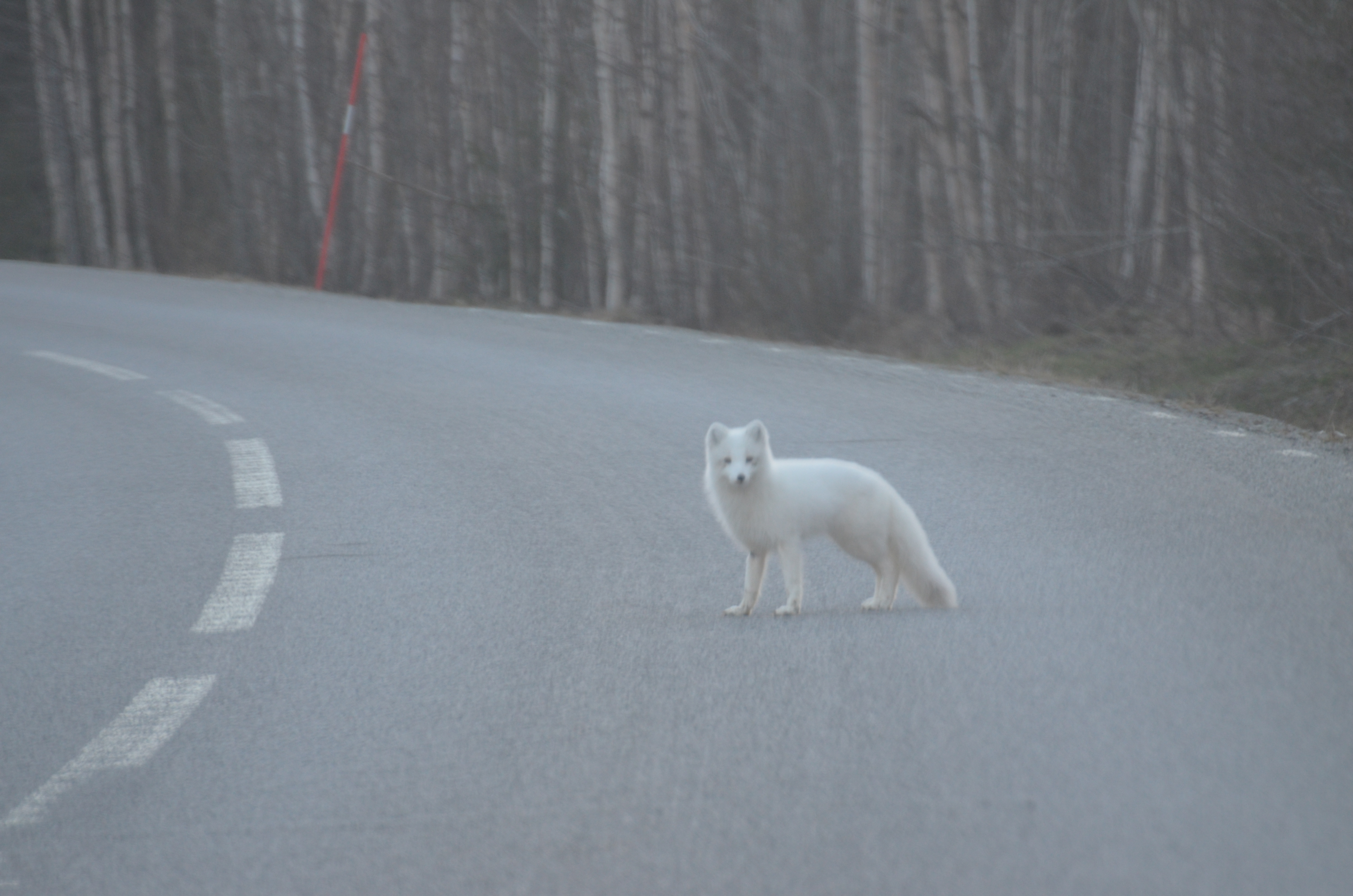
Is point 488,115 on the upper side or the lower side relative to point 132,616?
upper

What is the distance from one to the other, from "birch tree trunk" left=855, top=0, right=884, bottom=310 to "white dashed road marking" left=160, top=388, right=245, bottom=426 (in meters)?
8.35

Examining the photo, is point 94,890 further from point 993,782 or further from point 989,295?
point 989,295

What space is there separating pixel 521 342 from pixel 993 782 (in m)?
12.1

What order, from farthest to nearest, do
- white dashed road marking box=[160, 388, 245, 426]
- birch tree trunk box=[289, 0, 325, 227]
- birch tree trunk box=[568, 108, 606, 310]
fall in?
birch tree trunk box=[289, 0, 325, 227] < birch tree trunk box=[568, 108, 606, 310] < white dashed road marking box=[160, 388, 245, 426]

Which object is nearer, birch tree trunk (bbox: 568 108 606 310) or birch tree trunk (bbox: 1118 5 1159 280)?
birch tree trunk (bbox: 1118 5 1159 280)

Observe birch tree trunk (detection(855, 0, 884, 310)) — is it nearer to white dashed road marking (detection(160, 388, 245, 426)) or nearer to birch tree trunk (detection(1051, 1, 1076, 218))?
birch tree trunk (detection(1051, 1, 1076, 218))

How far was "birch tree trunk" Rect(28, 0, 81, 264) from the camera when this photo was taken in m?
38.8

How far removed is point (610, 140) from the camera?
21.3m

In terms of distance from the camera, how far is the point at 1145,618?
556 centimetres

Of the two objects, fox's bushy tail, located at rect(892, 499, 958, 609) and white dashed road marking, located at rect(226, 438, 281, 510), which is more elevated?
fox's bushy tail, located at rect(892, 499, 958, 609)

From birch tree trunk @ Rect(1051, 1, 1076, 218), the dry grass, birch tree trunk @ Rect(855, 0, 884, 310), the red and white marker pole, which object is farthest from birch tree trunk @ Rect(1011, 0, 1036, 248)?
the red and white marker pole

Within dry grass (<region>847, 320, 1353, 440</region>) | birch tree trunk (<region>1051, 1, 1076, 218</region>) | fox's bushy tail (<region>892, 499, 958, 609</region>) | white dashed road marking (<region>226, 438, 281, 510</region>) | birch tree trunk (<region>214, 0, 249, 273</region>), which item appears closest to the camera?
fox's bushy tail (<region>892, 499, 958, 609</region>)

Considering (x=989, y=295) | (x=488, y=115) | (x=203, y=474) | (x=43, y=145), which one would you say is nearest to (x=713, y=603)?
(x=203, y=474)

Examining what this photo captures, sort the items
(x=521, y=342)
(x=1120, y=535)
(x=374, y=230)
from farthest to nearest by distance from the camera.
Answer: (x=374, y=230), (x=521, y=342), (x=1120, y=535)
